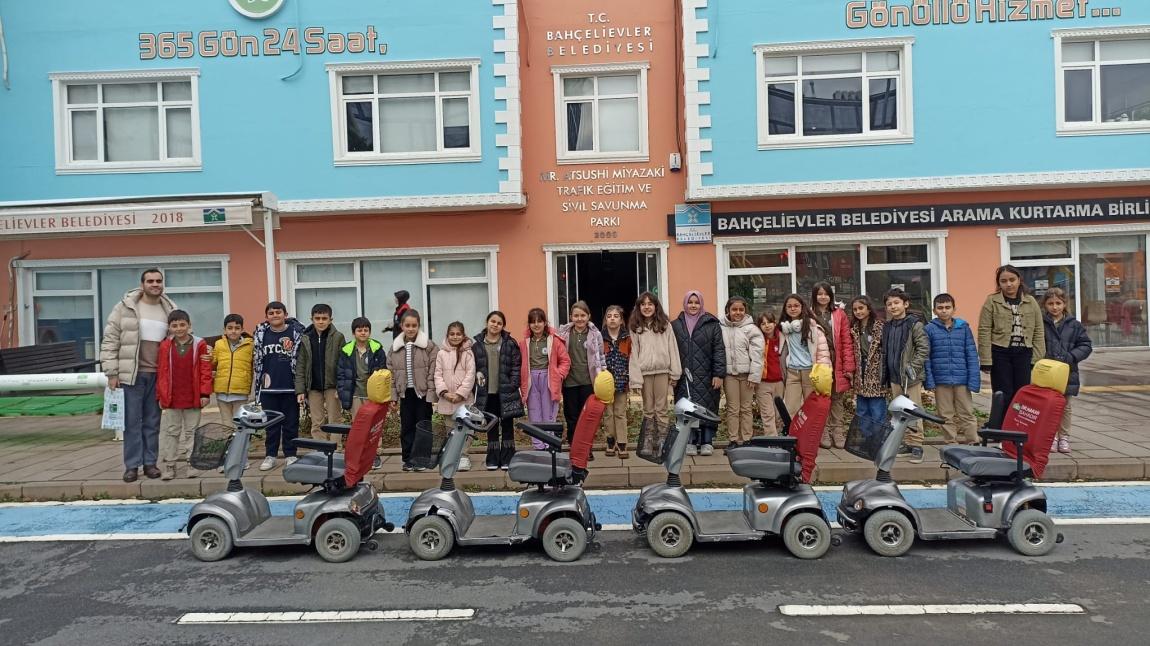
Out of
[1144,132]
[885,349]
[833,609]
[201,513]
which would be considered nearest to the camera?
[833,609]

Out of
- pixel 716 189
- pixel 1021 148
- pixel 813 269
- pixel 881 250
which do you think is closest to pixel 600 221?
pixel 716 189

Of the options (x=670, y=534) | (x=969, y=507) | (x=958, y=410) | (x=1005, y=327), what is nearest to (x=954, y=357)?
(x=958, y=410)

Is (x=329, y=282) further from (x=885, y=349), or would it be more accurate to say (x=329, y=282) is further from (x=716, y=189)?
(x=885, y=349)

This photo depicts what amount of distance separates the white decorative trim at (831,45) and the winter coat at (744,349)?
6.25 m

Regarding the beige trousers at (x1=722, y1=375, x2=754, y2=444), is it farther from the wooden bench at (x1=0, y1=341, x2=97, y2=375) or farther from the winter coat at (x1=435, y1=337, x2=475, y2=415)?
the wooden bench at (x1=0, y1=341, x2=97, y2=375)

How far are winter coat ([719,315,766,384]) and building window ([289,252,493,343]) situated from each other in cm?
579

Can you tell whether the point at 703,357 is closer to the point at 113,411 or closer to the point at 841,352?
the point at 841,352

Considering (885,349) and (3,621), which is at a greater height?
(885,349)

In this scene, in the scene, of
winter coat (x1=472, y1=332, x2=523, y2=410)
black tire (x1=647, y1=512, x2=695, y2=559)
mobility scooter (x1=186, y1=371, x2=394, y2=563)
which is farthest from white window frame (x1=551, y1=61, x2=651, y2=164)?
black tire (x1=647, y1=512, x2=695, y2=559)

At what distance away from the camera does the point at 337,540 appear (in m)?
5.71

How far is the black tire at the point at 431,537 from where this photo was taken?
5.62m

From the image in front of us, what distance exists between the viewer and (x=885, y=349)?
8305 mm

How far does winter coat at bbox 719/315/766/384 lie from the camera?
28.1 ft

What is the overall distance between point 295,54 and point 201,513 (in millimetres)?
9462
